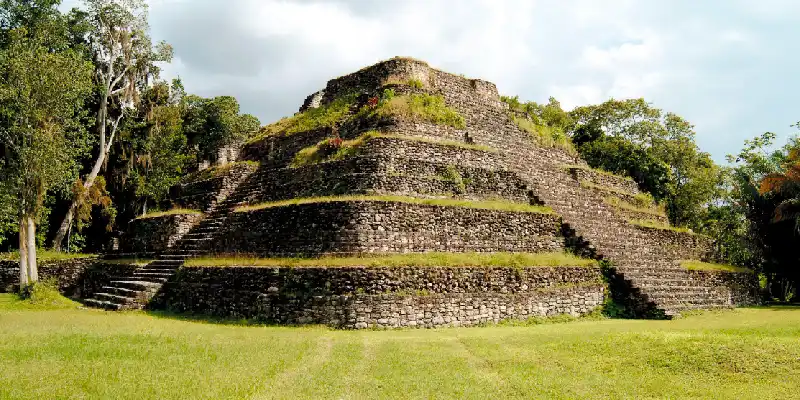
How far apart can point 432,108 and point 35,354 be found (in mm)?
16343

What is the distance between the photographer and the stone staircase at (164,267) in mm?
18625

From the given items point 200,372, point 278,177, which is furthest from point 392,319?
point 278,177

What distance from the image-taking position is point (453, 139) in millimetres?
22141

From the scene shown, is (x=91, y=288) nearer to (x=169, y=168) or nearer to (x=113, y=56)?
(x=169, y=168)

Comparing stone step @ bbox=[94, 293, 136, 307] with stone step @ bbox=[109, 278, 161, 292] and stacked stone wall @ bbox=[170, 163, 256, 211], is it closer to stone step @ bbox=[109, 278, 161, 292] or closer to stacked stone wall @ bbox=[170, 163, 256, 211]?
stone step @ bbox=[109, 278, 161, 292]

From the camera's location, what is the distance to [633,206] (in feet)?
85.1

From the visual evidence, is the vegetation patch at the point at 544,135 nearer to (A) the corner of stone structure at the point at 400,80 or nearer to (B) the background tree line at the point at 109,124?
(A) the corner of stone structure at the point at 400,80

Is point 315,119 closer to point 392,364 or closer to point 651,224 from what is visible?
point 651,224

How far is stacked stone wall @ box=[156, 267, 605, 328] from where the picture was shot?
14.7 metres

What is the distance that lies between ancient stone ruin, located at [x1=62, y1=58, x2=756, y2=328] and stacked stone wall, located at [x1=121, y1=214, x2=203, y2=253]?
0.06 m

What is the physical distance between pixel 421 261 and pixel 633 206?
1467 cm

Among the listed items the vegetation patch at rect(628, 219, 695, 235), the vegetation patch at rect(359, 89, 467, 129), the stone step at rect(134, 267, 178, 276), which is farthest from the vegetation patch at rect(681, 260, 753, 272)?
the stone step at rect(134, 267, 178, 276)

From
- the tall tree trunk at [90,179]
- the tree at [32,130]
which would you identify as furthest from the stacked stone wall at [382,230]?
the tall tree trunk at [90,179]

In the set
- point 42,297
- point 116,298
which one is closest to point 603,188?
point 116,298
